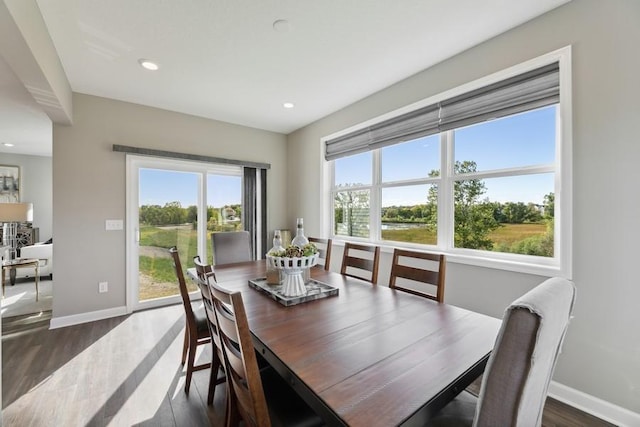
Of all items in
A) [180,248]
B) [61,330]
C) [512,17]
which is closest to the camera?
[512,17]

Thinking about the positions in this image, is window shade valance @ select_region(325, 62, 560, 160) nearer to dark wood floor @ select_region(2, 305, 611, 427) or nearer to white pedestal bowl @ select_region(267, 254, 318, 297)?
white pedestal bowl @ select_region(267, 254, 318, 297)

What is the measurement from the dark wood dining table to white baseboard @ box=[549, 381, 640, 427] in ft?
3.93

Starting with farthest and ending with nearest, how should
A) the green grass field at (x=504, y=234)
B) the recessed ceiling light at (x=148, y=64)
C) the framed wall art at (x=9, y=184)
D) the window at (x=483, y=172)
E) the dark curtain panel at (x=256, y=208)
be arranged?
the framed wall art at (x=9, y=184)
the dark curtain panel at (x=256, y=208)
the recessed ceiling light at (x=148, y=64)
the green grass field at (x=504, y=234)
the window at (x=483, y=172)

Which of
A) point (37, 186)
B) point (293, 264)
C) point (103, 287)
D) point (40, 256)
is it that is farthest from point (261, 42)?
point (37, 186)

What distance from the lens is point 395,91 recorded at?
301 centimetres

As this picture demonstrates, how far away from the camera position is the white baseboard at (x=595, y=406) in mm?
1653

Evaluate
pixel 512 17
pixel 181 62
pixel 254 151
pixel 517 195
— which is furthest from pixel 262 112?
pixel 517 195

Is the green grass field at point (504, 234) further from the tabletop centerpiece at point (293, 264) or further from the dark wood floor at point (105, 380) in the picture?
the tabletop centerpiece at point (293, 264)

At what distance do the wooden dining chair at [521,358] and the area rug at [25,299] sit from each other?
16.3 ft

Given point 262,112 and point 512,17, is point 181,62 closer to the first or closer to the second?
point 262,112

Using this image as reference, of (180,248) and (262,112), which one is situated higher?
(262,112)

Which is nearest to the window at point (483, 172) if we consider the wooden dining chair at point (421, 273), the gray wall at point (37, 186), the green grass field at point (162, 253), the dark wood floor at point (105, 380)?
the green grass field at point (162, 253)

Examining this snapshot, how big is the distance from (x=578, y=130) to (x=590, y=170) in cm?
28

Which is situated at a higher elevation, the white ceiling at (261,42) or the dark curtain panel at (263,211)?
the white ceiling at (261,42)
